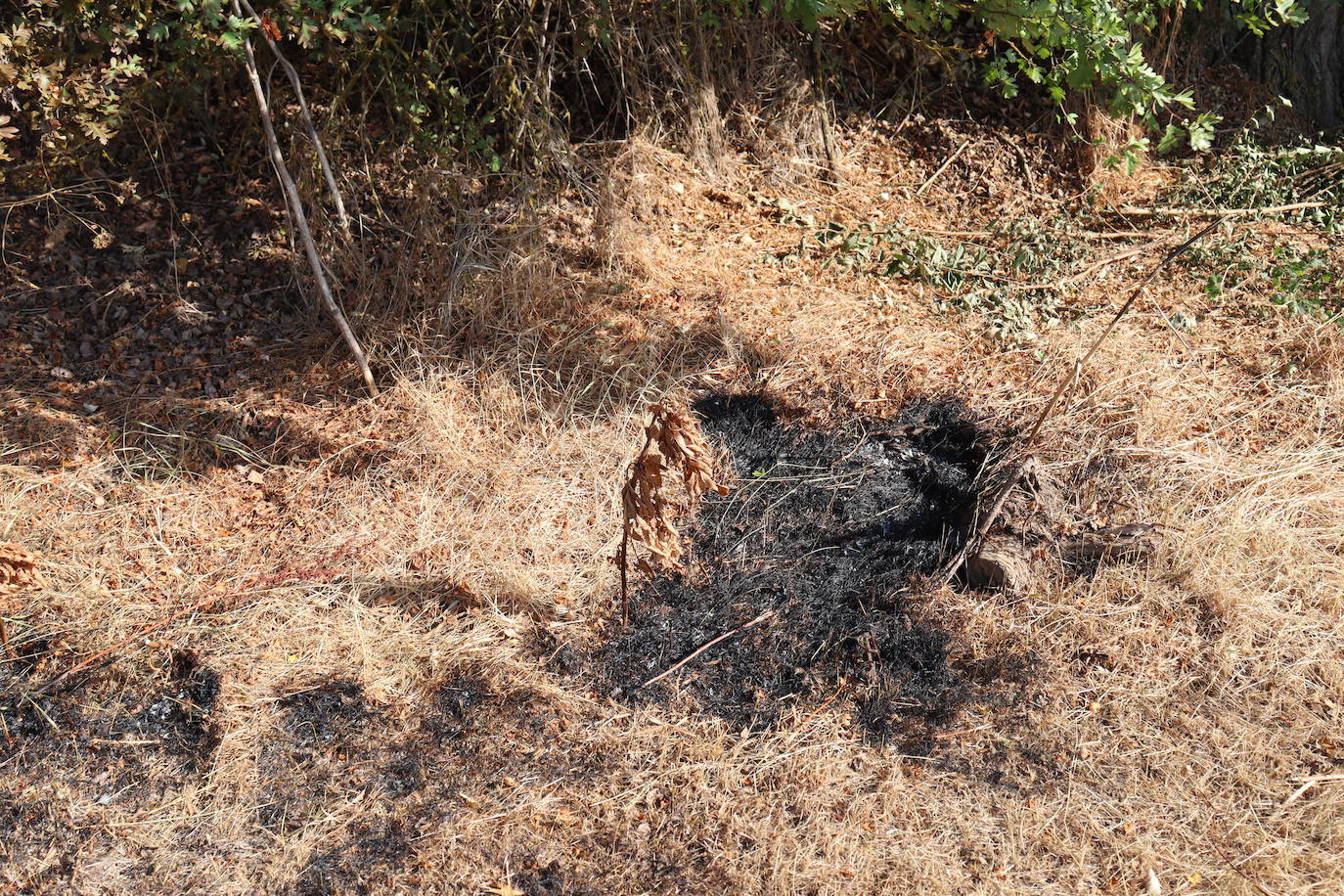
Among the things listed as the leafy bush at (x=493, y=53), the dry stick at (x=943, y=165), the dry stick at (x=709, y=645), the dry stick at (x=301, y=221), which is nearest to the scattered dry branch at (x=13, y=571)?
the dry stick at (x=301, y=221)

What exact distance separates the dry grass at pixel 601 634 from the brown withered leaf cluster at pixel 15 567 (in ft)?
0.49

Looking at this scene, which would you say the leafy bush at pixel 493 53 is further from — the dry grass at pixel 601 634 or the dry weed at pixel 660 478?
the dry weed at pixel 660 478

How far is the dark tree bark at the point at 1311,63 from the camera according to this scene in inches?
210

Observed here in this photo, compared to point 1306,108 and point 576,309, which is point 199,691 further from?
point 1306,108

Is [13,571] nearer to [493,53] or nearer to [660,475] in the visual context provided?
[660,475]

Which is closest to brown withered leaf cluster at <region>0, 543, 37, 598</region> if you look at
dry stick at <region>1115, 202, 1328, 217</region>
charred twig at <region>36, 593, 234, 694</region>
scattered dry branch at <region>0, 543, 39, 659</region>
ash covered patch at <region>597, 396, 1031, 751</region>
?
scattered dry branch at <region>0, 543, 39, 659</region>

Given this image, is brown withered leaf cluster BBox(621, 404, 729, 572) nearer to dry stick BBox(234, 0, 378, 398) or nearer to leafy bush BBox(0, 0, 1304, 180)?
dry stick BBox(234, 0, 378, 398)

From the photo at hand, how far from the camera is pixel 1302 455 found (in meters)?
3.55

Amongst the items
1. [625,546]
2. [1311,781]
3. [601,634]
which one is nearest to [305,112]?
[625,546]

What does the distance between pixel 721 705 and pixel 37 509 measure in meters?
2.39

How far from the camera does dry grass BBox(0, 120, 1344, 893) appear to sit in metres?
2.58

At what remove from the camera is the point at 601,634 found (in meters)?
3.18

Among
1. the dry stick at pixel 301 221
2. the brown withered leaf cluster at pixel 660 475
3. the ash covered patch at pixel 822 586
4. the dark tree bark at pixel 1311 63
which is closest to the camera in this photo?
the brown withered leaf cluster at pixel 660 475

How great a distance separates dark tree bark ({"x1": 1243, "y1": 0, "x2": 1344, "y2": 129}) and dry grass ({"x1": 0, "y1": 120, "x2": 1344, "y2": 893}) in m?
1.97
